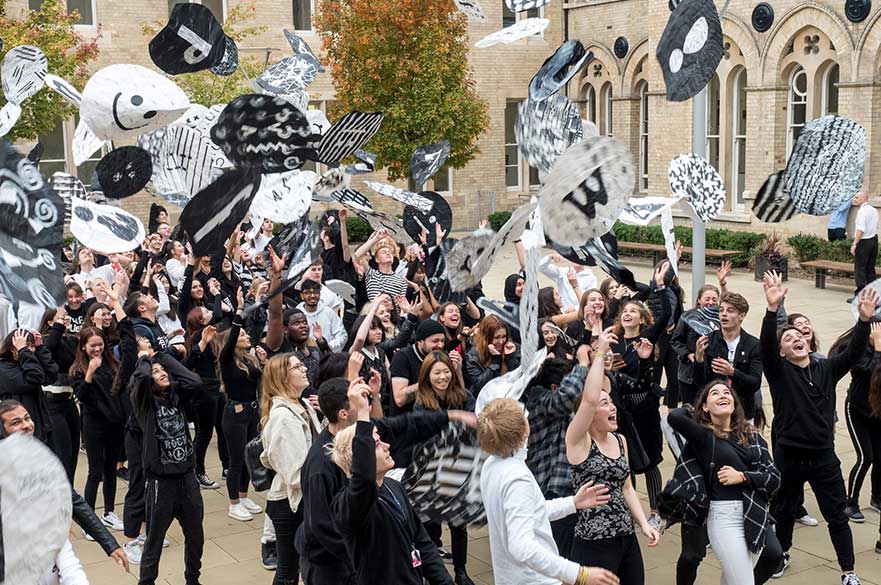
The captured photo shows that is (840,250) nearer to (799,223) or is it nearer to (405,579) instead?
(799,223)

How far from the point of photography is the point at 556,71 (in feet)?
28.3

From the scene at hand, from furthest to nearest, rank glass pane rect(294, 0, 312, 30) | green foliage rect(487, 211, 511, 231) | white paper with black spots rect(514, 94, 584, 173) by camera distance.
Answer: green foliage rect(487, 211, 511, 231)
glass pane rect(294, 0, 312, 30)
white paper with black spots rect(514, 94, 584, 173)

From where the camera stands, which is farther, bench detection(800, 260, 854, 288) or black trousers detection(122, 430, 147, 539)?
bench detection(800, 260, 854, 288)

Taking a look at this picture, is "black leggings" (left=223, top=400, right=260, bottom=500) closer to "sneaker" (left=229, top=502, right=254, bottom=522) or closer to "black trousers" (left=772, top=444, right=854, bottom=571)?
"sneaker" (left=229, top=502, right=254, bottom=522)

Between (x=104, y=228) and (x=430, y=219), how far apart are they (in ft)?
14.4

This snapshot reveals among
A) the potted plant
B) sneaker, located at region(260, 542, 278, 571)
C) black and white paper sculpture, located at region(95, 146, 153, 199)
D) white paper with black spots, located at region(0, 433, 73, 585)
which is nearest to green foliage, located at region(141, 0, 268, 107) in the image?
the potted plant

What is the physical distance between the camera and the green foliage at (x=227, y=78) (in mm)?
21812

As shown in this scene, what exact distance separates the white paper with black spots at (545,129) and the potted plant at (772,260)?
191 cm

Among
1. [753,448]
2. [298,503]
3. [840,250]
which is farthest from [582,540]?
[840,250]

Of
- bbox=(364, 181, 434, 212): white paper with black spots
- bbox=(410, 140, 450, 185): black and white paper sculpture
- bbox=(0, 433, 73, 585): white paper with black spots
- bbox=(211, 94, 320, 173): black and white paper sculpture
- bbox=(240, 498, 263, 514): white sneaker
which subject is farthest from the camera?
bbox=(410, 140, 450, 185): black and white paper sculpture

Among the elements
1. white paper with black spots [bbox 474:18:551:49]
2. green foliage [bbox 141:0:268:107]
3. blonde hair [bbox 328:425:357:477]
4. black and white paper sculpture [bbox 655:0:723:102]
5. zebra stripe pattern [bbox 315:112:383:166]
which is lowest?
blonde hair [bbox 328:425:357:477]

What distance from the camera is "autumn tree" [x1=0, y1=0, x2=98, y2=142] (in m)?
19.7

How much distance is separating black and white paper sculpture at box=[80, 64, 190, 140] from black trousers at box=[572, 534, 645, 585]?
4.26m

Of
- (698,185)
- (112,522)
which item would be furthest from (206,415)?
(698,185)
